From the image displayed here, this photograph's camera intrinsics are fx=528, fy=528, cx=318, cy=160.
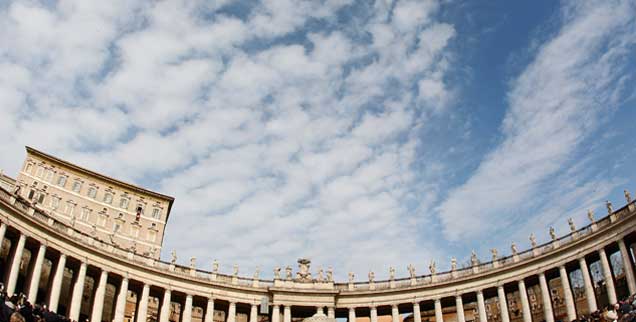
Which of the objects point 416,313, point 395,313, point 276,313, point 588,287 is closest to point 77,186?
point 276,313

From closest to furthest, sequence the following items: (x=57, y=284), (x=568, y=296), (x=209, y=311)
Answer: (x=57, y=284), (x=568, y=296), (x=209, y=311)

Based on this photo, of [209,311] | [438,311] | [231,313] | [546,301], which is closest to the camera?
[546,301]

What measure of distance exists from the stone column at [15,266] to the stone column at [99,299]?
891 cm

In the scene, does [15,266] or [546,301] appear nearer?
[15,266]

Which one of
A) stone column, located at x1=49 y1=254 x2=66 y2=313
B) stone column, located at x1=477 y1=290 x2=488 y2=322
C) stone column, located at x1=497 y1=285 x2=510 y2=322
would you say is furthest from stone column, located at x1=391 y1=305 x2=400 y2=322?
stone column, located at x1=49 y1=254 x2=66 y2=313

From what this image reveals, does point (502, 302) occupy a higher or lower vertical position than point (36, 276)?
lower

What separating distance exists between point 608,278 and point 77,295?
186 feet

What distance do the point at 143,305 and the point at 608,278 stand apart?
52059mm

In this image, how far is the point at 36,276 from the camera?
53719 mm

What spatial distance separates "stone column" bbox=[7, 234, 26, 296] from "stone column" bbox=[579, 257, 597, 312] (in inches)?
2330

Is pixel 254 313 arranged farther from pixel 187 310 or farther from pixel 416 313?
pixel 416 313

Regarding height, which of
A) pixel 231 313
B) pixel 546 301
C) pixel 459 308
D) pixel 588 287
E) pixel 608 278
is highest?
pixel 608 278

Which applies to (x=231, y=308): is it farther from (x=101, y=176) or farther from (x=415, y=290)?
Answer: (x=101, y=176)

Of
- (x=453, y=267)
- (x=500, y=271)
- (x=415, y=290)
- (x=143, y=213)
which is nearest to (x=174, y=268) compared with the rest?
(x=143, y=213)
